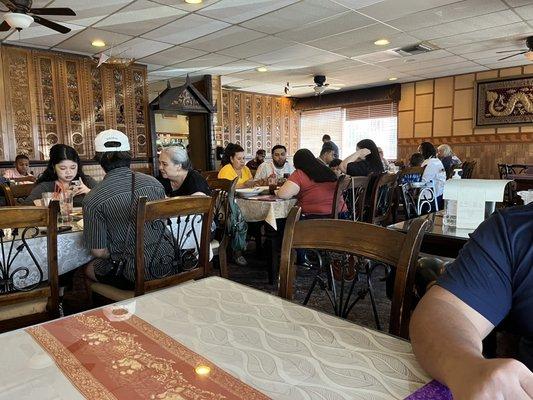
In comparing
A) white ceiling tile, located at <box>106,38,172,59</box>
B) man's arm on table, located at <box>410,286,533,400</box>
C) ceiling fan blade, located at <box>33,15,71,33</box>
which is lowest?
man's arm on table, located at <box>410,286,533,400</box>

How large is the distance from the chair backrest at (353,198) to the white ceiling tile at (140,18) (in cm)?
280

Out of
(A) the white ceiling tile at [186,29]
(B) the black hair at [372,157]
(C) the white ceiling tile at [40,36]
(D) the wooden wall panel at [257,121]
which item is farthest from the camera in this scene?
(D) the wooden wall panel at [257,121]

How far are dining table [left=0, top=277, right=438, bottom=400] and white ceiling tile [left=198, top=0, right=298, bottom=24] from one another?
3.90 meters

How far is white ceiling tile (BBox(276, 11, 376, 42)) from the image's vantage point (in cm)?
475

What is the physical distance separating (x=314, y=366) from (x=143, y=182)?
5.18ft

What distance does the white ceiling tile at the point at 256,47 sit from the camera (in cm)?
565

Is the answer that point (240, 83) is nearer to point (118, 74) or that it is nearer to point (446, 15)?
point (118, 74)

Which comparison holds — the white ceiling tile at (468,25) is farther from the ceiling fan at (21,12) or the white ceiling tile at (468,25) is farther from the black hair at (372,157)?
the ceiling fan at (21,12)

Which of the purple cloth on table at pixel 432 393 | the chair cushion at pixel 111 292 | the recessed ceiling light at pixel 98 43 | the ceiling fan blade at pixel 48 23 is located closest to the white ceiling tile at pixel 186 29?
the recessed ceiling light at pixel 98 43

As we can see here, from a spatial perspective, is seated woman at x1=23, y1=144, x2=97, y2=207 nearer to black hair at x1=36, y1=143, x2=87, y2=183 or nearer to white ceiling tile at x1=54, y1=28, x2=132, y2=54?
black hair at x1=36, y1=143, x2=87, y2=183

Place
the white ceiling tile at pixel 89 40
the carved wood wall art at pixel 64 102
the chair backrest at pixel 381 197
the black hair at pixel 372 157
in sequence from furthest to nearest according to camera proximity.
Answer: the carved wood wall art at pixel 64 102, the white ceiling tile at pixel 89 40, the black hair at pixel 372 157, the chair backrest at pixel 381 197

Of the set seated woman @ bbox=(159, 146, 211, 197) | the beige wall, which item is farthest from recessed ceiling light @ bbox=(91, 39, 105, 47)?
the beige wall

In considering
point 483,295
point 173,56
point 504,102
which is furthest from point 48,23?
point 504,102

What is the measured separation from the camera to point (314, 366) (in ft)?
2.57
